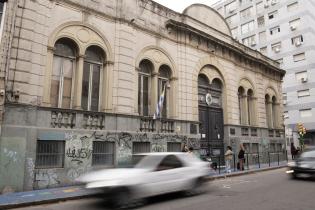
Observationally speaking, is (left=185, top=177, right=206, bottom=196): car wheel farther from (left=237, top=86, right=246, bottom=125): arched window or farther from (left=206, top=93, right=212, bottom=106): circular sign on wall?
(left=237, top=86, right=246, bottom=125): arched window

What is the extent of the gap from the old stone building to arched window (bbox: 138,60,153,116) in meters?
0.06

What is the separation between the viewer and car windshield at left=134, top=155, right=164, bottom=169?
27.5ft

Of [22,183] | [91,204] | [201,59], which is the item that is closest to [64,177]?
[22,183]

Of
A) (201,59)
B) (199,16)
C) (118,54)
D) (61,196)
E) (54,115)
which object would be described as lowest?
(61,196)

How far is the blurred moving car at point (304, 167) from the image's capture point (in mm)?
12047

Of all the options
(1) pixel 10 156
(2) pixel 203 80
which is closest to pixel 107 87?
(1) pixel 10 156

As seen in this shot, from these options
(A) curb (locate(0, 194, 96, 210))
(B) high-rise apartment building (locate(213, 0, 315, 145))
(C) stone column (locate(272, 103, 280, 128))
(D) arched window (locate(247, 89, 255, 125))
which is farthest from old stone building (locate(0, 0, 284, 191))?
(B) high-rise apartment building (locate(213, 0, 315, 145))

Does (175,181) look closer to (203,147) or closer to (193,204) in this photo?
(193,204)

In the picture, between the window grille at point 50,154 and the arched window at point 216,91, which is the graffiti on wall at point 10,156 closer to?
the window grille at point 50,154

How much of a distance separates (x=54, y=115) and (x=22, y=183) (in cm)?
295

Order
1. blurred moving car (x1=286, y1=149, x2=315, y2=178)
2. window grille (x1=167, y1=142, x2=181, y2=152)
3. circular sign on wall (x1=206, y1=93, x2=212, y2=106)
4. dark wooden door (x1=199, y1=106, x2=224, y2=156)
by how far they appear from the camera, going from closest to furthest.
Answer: blurred moving car (x1=286, y1=149, x2=315, y2=178) < window grille (x1=167, y1=142, x2=181, y2=152) < dark wooden door (x1=199, y1=106, x2=224, y2=156) < circular sign on wall (x1=206, y1=93, x2=212, y2=106)

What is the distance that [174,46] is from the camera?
1828 cm

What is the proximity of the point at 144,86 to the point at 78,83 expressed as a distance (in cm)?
430

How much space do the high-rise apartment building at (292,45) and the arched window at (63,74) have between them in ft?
119
